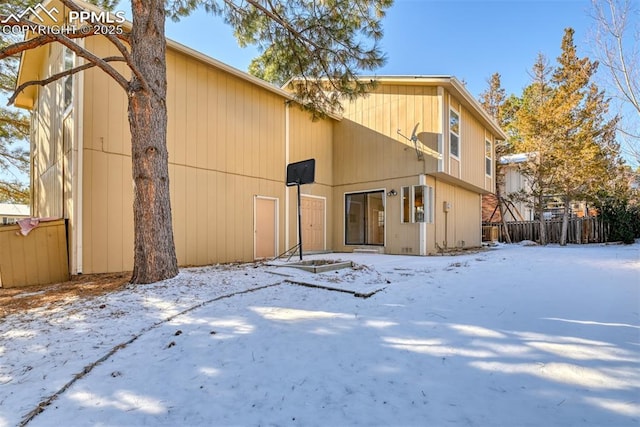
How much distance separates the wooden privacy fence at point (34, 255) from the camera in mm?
4906

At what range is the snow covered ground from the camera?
167cm

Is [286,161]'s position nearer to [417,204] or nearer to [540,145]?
[417,204]

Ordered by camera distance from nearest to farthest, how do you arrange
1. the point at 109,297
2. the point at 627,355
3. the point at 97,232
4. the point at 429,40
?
1. the point at 627,355
2. the point at 109,297
3. the point at 97,232
4. the point at 429,40

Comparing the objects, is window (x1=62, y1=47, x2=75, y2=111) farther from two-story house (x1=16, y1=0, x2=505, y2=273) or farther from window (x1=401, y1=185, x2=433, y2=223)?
window (x1=401, y1=185, x2=433, y2=223)

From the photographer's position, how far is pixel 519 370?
2023 millimetres

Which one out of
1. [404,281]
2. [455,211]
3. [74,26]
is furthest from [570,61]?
[74,26]

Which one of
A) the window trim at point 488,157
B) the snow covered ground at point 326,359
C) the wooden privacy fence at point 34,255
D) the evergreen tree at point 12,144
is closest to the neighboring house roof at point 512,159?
the window trim at point 488,157

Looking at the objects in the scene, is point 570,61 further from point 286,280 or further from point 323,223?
point 286,280

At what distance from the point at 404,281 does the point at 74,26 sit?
7.63m

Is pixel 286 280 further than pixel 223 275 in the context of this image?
→ No

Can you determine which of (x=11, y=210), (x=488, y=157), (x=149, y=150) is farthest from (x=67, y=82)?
(x=11, y=210)

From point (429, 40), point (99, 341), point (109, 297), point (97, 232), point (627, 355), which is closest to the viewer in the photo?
point (627, 355)

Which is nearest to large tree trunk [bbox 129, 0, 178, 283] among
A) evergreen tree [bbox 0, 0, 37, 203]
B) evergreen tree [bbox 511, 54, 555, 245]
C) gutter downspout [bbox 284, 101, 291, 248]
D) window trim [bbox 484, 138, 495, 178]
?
gutter downspout [bbox 284, 101, 291, 248]

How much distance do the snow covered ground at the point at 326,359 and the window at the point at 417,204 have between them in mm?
5277
